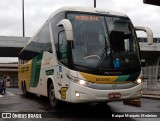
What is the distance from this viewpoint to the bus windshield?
33.1 ft

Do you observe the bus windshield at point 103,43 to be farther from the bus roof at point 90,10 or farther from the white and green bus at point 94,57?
the bus roof at point 90,10

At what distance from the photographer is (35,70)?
1602cm

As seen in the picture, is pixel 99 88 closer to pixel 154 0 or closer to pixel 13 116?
pixel 13 116

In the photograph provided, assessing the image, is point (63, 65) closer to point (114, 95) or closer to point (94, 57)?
point (94, 57)

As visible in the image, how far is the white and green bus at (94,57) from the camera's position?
9898 mm

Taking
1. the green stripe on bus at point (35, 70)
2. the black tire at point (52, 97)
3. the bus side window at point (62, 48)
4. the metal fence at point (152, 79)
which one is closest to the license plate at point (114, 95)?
the bus side window at point (62, 48)

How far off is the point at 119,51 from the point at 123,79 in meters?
0.90

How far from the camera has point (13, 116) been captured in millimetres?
10492

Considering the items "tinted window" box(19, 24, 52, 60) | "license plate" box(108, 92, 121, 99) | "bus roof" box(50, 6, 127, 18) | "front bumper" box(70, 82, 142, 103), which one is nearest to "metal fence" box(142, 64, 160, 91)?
"tinted window" box(19, 24, 52, 60)

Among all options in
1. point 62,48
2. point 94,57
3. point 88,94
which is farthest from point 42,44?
point 88,94

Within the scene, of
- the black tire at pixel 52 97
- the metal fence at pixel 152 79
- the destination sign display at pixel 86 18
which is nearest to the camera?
the destination sign display at pixel 86 18

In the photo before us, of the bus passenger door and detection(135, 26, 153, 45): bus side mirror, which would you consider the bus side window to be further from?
detection(135, 26, 153, 45): bus side mirror

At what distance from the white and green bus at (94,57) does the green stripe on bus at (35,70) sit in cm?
293

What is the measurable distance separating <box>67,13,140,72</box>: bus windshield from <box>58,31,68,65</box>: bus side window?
1.28ft
